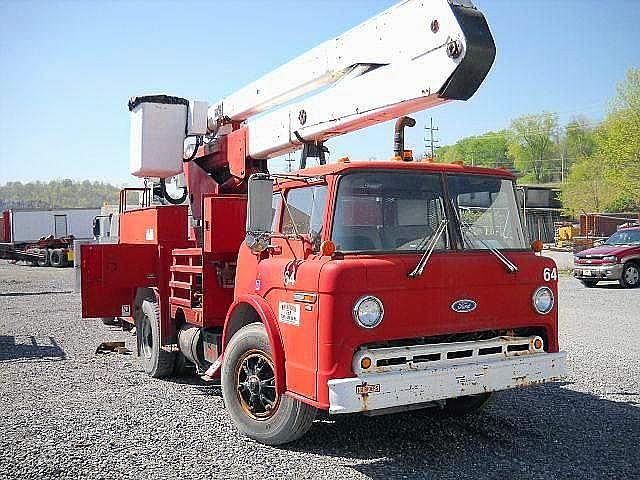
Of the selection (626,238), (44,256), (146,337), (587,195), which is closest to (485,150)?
(587,195)

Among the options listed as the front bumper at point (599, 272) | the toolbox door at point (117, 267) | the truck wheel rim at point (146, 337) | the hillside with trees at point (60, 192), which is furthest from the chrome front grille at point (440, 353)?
the hillside with trees at point (60, 192)

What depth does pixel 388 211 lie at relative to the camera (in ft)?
18.3

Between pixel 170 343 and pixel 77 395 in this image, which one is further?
pixel 170 343

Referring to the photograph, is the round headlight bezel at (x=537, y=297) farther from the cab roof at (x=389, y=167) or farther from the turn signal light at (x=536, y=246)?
the cab roof at (x=389, y=167)

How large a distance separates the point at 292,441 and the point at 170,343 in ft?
10.2

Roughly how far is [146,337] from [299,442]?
12.9ft

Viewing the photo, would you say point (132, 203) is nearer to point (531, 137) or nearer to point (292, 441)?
point (292, 441)

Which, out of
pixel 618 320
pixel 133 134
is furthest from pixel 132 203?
pixel 618 320

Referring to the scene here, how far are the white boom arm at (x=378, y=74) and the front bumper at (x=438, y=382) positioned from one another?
2.04 metres

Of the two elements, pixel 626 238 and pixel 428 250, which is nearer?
pixel 428 250

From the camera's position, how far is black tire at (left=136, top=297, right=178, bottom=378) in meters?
8.55

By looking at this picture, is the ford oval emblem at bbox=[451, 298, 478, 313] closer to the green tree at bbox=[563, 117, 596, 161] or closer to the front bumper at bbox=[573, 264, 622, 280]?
the front bumper at bbox=[573, 264, 622, 280]

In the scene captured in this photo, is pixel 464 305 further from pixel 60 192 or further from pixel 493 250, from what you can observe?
pixel 60 192

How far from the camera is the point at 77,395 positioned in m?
7.72
